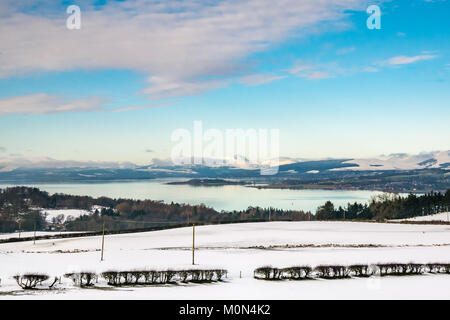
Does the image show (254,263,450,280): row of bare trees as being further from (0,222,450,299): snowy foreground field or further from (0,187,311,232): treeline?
(0,187,311,232): treeline

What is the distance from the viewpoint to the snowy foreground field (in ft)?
76.7

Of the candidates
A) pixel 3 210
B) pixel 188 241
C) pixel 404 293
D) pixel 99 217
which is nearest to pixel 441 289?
pixel 404 293

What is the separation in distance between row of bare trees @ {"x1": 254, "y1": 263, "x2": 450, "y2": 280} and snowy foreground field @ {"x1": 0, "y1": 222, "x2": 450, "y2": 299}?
3.14 feet

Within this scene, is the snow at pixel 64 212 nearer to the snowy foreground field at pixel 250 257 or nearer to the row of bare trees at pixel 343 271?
the snowy foreground field at pixel 250 257

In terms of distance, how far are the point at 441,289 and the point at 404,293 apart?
9.82ft

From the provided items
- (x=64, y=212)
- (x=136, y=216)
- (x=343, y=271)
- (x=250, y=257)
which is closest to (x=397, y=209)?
(x=250, y=257)

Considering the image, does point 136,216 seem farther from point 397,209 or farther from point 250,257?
point 250,257

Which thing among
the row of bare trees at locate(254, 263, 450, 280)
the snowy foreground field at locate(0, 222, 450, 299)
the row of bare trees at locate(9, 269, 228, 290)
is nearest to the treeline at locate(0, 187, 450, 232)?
the snowy foreground field at locate(0, 222, 450, 299)

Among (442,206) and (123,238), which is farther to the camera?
(442,206)

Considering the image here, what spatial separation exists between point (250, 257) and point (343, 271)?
12.1 meters

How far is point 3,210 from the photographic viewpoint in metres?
185

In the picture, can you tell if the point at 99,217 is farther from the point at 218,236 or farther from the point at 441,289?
the point at 441,289

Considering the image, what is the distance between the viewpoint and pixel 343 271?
2912 centimetres
